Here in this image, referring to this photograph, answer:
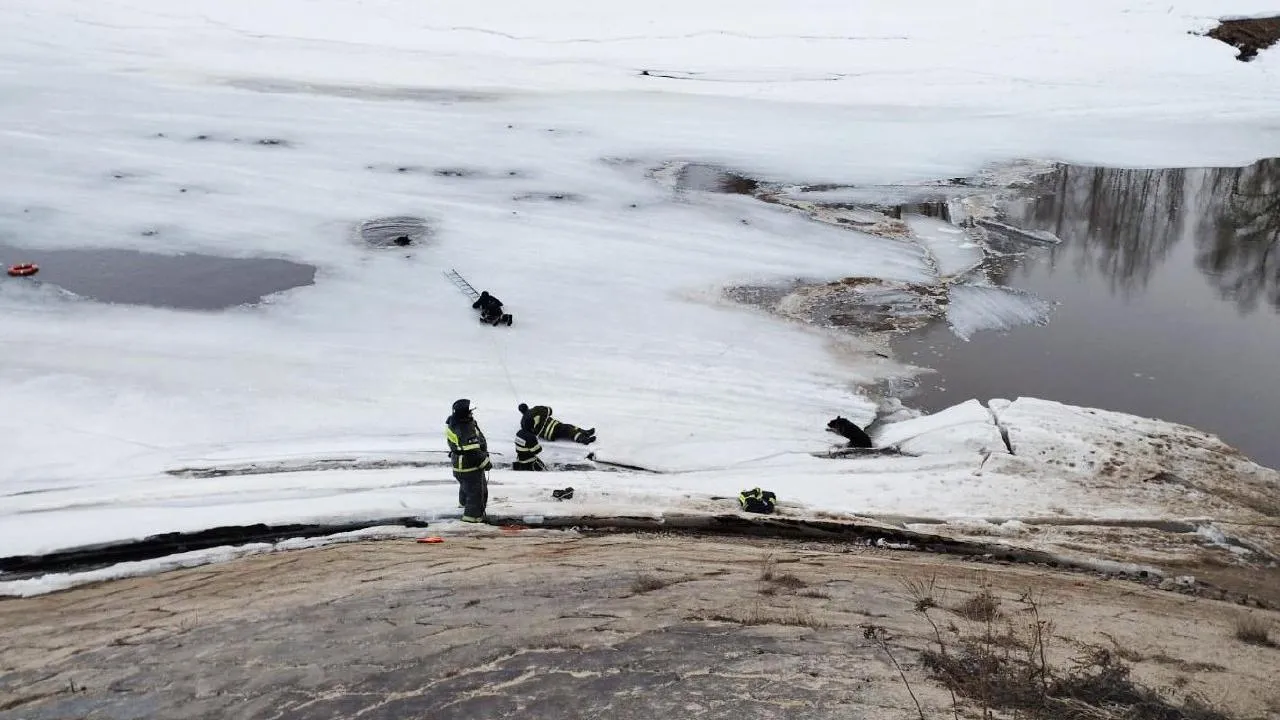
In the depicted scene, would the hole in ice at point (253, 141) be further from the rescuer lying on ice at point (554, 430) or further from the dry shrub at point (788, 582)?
the dry shrub at point (788, 582)

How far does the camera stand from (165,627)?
5762mm

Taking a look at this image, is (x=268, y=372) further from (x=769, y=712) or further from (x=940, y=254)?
(x=940, y=254)

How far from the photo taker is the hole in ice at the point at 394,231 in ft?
47.4

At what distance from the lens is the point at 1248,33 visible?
2950 cm

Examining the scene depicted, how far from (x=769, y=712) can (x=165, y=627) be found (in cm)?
370

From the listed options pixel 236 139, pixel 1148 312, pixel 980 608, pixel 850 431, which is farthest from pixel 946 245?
pixel 236 139

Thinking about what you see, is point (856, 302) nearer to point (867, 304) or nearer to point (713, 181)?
point (867, 304)

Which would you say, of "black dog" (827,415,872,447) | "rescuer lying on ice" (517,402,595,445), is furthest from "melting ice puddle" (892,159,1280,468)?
"rescuer lying on ice" (517,402,595,445)

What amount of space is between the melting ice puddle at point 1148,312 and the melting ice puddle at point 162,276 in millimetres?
8468

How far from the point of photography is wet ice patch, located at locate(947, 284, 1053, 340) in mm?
12594

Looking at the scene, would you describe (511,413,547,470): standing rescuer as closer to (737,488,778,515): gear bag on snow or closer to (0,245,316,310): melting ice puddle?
(737,488,778,515): gear bag on snow

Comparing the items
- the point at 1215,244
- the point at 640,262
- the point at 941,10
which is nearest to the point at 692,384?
the point at 640,262

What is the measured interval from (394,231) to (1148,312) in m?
11.1

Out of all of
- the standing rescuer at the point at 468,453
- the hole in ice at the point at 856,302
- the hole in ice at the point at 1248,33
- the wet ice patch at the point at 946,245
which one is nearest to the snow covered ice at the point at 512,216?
the wet ice patch at the point at 946,245
